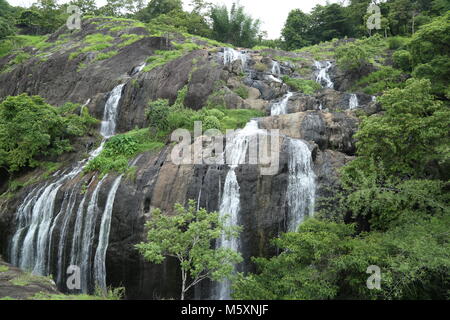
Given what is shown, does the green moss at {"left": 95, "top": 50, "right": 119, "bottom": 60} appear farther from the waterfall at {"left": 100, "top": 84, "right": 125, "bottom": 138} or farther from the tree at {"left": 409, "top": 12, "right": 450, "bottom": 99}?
the tree at {"left": 409, "top": 12, "right": 450, "bottom": 99}

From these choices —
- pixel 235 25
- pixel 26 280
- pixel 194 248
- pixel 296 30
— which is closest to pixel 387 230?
pixel 194 248

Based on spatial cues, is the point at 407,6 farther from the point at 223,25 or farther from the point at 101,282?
the point at 101,282

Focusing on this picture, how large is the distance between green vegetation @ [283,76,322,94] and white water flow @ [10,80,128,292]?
15687 mm

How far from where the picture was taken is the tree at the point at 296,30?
47938 mm

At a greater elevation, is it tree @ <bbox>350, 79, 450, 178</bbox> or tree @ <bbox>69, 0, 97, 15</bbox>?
tree @ <bbox>69, 0, 97, 15</bbox>

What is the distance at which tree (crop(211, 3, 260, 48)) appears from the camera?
154 feet

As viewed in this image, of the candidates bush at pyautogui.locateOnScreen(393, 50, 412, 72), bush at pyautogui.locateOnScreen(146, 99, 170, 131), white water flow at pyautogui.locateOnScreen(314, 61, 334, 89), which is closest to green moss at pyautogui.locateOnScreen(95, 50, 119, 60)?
bush at pyautogui.locateOnScreen(146, 99, 170, 131)

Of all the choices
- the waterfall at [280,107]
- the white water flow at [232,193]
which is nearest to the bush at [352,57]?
the waterfall at [280,107]

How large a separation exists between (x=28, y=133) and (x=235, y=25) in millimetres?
33252

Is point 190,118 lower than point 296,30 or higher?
lower

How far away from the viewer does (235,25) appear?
47.2 metres

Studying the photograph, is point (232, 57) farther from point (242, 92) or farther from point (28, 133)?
point (28, 133)

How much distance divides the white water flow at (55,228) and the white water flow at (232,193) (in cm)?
589

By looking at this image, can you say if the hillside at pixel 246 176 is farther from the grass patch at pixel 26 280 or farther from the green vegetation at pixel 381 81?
the grass patch at pixel 26 280
